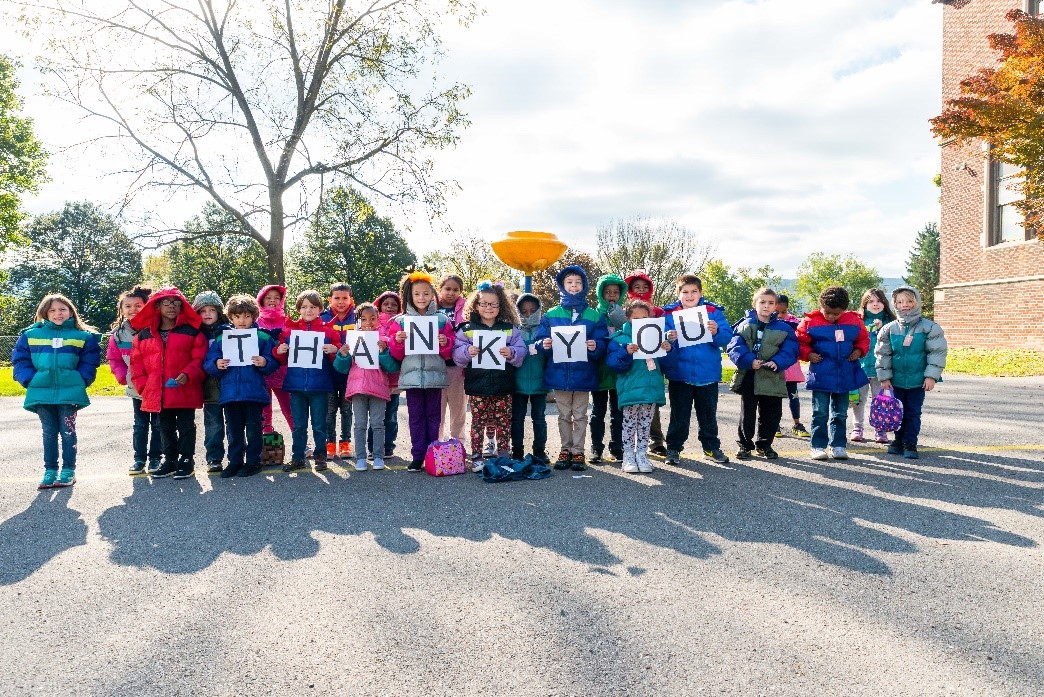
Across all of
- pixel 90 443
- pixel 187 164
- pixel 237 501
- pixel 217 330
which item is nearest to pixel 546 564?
pixel 237 501

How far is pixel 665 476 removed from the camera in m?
6.51

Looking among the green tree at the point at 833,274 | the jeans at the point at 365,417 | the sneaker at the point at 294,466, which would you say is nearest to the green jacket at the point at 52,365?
the sneaker at the point at 294,466

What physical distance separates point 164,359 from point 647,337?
4863mm

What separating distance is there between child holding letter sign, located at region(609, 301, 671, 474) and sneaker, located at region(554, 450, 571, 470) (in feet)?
1.91

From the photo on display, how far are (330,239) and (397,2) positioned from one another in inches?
1331

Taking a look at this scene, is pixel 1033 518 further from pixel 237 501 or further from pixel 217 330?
pixel 217 330

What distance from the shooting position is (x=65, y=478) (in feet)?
21.5

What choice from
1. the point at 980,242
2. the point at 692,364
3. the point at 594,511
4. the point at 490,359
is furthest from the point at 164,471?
the point at 980,242

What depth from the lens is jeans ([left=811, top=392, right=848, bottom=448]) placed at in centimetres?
728

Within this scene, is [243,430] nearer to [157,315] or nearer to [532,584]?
[157,315]

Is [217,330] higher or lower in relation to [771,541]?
higher

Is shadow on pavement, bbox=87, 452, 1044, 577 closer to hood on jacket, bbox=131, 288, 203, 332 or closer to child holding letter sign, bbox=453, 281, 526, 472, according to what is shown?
child holding letter sign, bbox=453, 281, 526, 472

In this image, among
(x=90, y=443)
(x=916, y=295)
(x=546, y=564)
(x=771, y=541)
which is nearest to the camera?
(x=546, y=564)

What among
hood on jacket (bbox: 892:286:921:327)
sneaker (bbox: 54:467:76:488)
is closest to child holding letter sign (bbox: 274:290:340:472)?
sneaker (bbox: 54:467:76:488)
